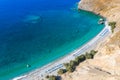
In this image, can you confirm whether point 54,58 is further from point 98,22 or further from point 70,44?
point 98,22

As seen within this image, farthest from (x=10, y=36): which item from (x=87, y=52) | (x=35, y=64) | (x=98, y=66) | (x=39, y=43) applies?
(x=98, y=66)

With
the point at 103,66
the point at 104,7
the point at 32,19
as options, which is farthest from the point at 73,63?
the point at 104,7

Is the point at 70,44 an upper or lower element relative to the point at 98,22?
lower

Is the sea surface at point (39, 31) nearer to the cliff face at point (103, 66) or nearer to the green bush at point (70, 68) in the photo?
the green bush at point (70, 68)

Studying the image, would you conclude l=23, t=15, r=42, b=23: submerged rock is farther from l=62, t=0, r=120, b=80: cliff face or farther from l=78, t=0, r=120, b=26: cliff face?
l=62, t=0, r=120, b=80: cliff face

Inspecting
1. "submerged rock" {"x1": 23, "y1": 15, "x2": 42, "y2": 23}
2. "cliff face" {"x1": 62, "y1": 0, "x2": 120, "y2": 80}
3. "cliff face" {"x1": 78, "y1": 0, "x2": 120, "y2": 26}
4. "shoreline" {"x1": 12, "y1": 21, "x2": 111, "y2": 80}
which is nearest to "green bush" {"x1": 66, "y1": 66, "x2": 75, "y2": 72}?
"cliff face" {"x1": 62, "y1": 0, "x2": 120, "y2": 80}

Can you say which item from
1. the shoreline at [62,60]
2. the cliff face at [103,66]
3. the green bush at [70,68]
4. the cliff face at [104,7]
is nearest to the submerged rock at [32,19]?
the cliff face at [104,7]

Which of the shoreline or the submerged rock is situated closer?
the shoreline

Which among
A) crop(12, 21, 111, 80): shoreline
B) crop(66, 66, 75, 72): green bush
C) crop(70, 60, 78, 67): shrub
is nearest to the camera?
crop(66, 66, 75, 72): green bush
